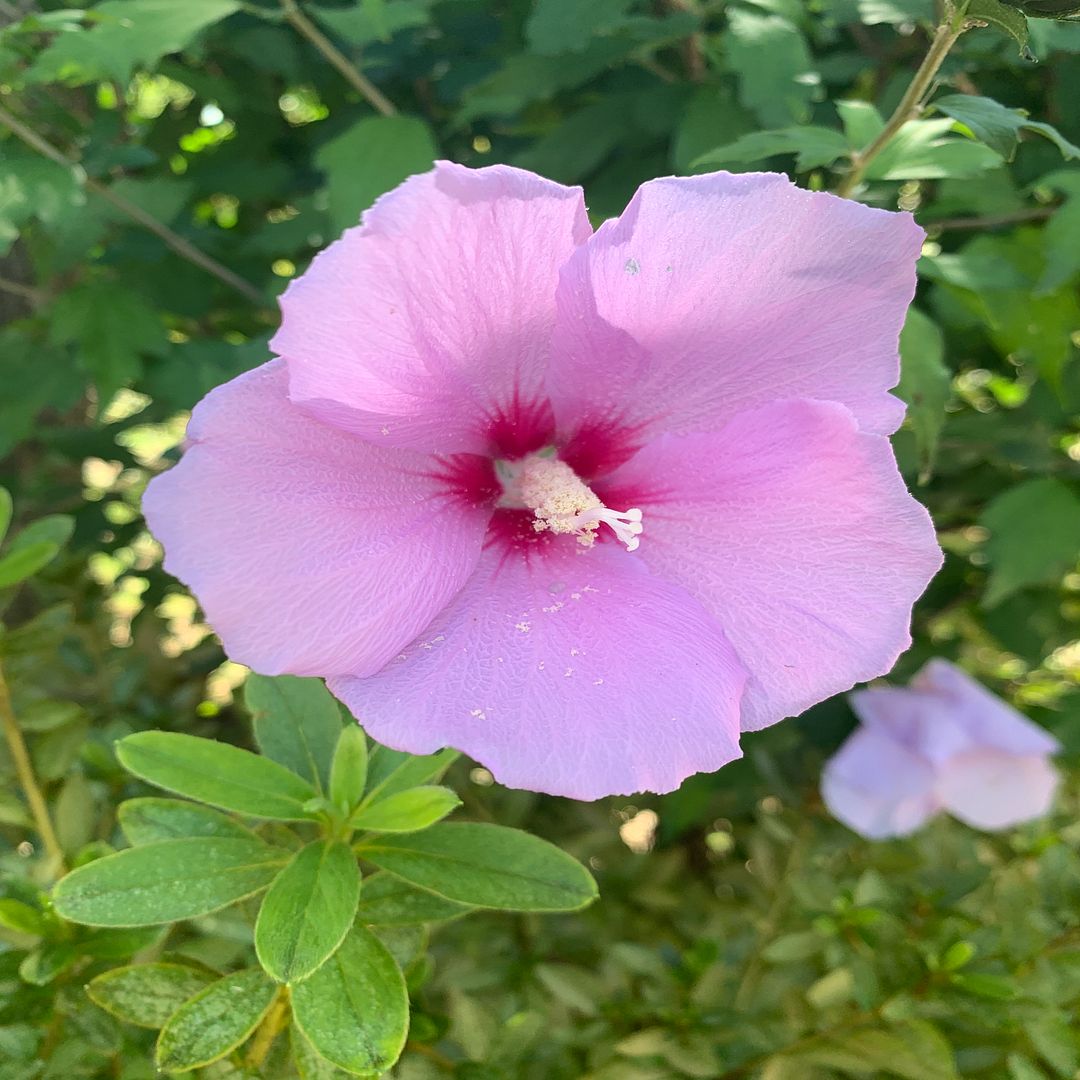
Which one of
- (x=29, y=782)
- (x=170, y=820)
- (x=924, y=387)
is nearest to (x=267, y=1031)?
(x=170, y=820)

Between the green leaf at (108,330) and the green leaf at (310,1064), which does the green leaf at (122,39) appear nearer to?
the green leaf at (108,330)

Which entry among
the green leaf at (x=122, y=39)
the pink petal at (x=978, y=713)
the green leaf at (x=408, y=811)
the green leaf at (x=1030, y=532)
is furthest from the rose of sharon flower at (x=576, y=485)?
the pink petal at (x=978, y=713)

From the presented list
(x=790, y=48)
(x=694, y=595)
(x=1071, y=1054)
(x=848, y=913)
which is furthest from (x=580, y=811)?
(x=790, y=48)

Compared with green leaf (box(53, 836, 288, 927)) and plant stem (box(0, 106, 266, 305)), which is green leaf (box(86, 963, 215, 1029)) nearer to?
green leaf (box(53, 836, 288, 927))

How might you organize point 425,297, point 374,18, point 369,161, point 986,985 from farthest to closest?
point 369,161 < point 374,18 < point 986,985 < point 425,297

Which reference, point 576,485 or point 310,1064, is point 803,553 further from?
point 310,1064

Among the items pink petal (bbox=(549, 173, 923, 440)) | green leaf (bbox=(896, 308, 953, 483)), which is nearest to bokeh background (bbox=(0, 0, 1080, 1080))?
green leaf (bbox=(896, 308, 953, 483))

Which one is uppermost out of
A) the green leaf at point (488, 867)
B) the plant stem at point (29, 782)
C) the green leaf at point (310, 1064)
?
the green leaf at point (488, 867)
